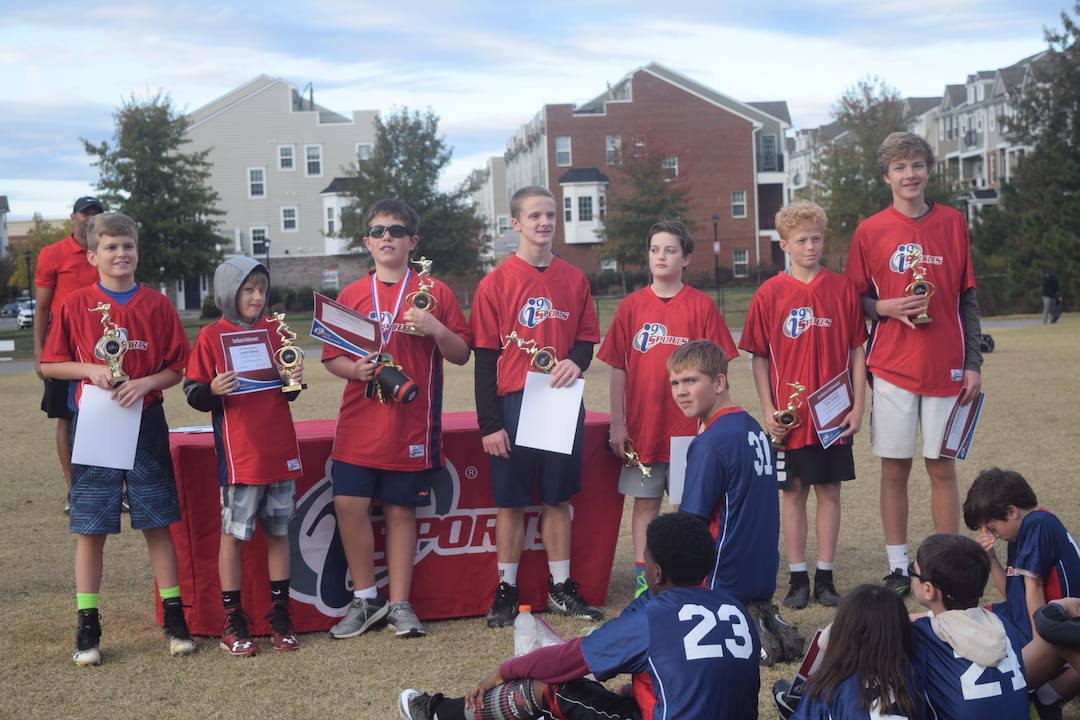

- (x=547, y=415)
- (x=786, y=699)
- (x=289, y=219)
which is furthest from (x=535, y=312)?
(x=289, y=219)

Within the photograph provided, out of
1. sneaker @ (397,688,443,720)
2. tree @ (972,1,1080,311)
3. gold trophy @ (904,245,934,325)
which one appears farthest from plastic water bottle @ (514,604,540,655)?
tree @ (972,1,1080,311)

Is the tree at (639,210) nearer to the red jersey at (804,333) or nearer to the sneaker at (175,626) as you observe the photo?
the red jersey at (804,333)

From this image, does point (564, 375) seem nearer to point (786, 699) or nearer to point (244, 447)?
point (244, 447)

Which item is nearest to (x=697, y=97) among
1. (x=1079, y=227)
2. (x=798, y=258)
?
(x=1079, y=227)

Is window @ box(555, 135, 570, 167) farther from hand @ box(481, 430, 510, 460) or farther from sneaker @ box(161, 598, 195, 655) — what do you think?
sneaker @ box(161, 598, 195, 655)

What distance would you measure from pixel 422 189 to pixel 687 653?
45345 millimetres

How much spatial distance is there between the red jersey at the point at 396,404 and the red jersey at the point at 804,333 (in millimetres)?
1629

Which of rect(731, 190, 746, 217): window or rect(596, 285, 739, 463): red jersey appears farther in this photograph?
rect(731, 190, 746, 217): window

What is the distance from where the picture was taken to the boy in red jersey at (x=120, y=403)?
514 cm

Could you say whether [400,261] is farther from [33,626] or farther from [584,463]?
[33,626]

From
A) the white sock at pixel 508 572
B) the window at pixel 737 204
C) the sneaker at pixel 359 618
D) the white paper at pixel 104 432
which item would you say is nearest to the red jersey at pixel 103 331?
the white paper at pixel 104 432

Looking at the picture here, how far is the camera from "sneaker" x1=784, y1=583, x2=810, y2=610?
227 inches

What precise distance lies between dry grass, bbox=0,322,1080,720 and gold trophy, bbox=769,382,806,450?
0.91 metres

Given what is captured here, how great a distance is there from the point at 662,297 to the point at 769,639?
1867 mm
